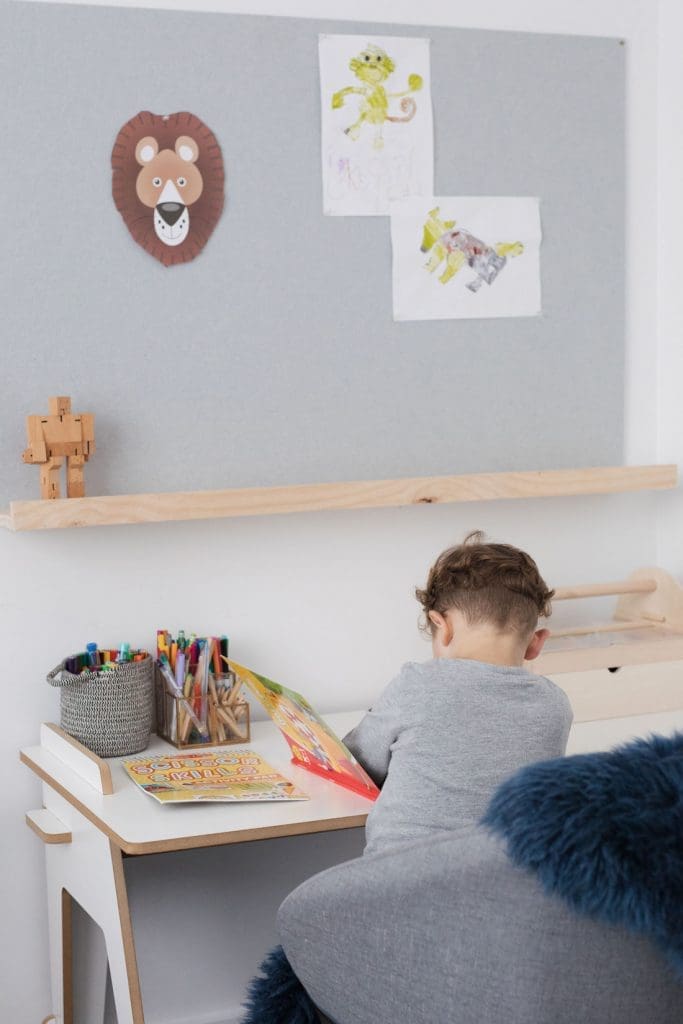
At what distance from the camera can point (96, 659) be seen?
191 cm

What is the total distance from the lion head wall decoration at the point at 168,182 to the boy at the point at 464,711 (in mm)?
728

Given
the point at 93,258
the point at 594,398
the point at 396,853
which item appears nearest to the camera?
the point at 396,853

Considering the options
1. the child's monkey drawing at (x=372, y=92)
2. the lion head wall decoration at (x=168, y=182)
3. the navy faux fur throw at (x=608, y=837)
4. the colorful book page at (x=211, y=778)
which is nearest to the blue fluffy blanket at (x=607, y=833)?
the navy faux fur throw at (x=608, y=837)

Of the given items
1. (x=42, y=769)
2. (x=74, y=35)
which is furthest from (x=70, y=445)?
(x=74, y=35)

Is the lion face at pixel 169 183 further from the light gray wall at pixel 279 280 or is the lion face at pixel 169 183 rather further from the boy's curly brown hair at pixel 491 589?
the boy's curly brown hair at pixel 491 589

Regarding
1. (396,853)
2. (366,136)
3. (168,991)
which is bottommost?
(168,991)

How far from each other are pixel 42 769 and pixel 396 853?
89cm

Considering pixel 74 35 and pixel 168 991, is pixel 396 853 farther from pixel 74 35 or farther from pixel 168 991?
pixel 74 35

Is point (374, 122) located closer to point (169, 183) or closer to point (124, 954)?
point (169, 183)

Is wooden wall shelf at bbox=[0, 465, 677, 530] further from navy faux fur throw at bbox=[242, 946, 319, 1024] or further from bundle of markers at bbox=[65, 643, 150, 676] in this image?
navy faux fur throw at bbox=[242, 946, 319, 1024]

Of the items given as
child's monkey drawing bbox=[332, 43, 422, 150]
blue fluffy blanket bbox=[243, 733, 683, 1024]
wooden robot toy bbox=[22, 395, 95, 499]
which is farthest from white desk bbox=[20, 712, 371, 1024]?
child's monkey drawing bbox=[332, 43, 422, 150]

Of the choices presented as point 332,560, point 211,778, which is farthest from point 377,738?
point 332,560

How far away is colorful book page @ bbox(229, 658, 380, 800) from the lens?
Answer: 1556 mm

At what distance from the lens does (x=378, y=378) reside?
2.12m
